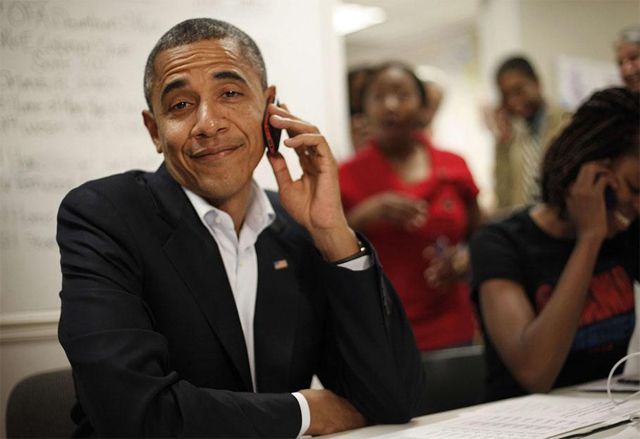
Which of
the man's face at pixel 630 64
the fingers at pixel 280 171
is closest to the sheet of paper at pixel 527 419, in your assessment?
the fingers at pixel 280 171

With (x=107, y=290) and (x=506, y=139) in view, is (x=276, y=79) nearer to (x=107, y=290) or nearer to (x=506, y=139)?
(x=107, y=290)

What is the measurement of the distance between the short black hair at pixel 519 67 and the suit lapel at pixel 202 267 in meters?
2.40

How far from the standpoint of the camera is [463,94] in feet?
19.2

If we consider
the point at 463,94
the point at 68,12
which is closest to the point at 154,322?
the point at 68,12

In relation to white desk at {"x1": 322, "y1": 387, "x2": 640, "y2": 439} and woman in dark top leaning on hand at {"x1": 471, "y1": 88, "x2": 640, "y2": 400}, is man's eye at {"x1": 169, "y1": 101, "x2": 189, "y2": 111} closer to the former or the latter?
white desk at {"x1": 322, "y1": 387, "x2": 640, "y2": 439}

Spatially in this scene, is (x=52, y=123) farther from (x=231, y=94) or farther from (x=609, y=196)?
(x=609, y=196)

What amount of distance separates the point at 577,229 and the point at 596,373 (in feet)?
1.06

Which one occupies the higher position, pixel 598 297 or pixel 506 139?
pixel 506 139

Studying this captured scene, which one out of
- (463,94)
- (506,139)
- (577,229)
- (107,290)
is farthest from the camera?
(463,94)

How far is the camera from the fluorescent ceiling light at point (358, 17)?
17.0 feet

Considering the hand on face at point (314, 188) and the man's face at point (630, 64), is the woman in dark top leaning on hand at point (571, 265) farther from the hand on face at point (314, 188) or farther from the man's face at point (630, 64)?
the hand on face at point (314, 188)

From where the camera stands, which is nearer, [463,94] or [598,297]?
[598,297]

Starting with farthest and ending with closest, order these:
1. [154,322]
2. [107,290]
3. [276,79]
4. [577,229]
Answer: [577,229]
[276,79]
[154,322]
[107,290]

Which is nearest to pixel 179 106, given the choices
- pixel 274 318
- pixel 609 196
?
pixel 274 318
